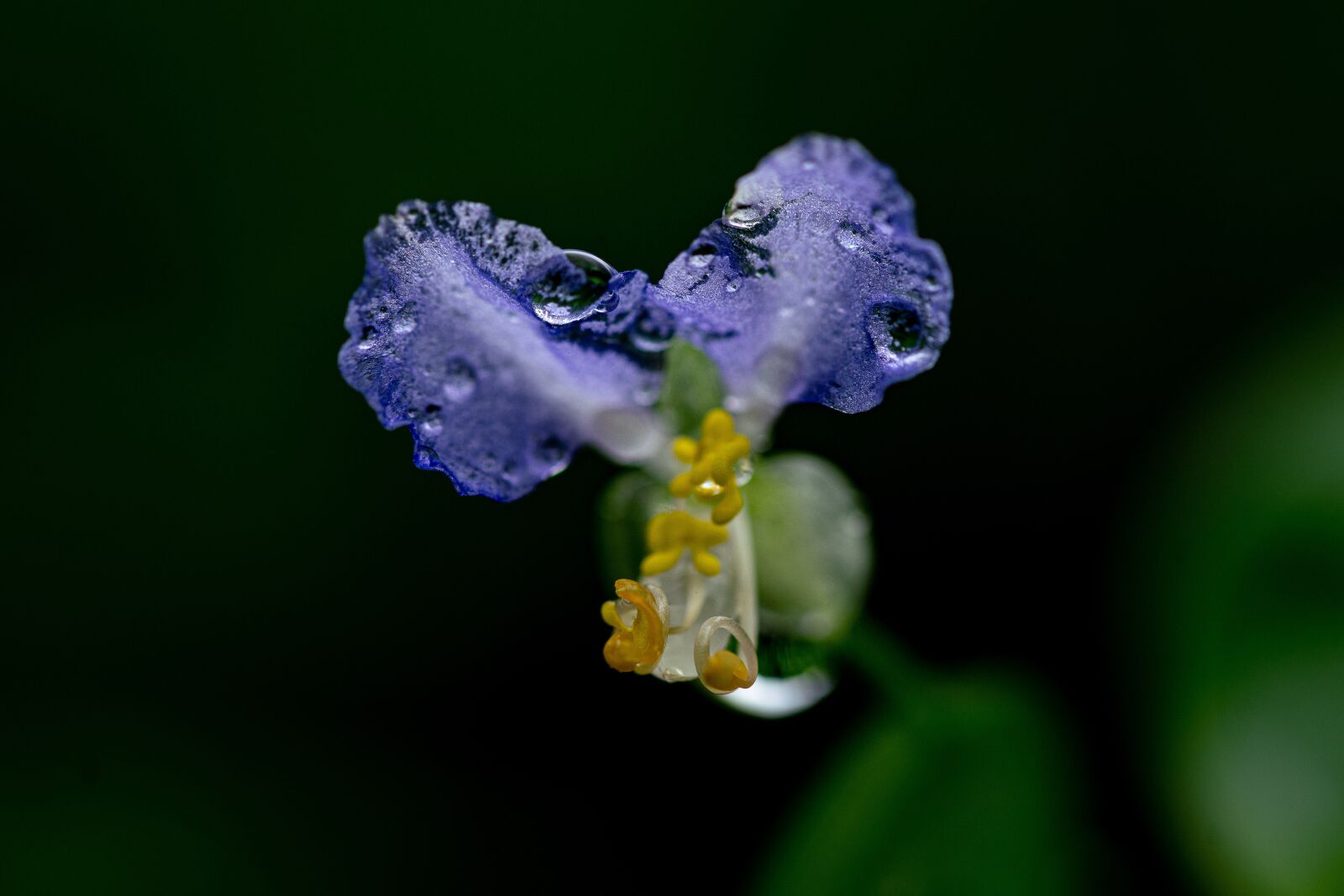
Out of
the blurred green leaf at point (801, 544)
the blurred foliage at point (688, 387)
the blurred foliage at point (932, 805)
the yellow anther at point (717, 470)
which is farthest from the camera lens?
the blurred foliage at point (932, 805)

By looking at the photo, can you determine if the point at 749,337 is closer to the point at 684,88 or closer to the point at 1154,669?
the point at 684,88

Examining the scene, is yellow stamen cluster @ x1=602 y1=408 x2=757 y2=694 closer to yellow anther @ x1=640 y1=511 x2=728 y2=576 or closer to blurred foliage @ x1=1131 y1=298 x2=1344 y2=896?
yellow anther @ x1=640 y1=511 x2=728 y2=576

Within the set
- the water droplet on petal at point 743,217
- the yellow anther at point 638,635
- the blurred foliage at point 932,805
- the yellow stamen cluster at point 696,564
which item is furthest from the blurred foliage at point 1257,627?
the water droplet on petal at point 743,217

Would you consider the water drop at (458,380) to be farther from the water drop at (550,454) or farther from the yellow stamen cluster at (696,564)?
the yellow stamen cluster at (696,564)

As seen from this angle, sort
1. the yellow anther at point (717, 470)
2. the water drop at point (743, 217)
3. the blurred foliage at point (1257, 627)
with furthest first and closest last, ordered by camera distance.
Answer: the blurred foliage at point (1257, 627)
the yellow anther at point (717, 470)
the water drop at point (743, 217)

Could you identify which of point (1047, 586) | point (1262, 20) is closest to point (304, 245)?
point (1047, 586)

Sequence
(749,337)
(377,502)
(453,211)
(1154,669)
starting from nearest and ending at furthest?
(453,211) < (749,337) < (1154,669) < (377,502)

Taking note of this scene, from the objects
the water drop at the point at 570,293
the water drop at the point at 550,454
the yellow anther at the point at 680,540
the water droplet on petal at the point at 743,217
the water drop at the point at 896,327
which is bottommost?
the yellow anther at the point at 680,540
